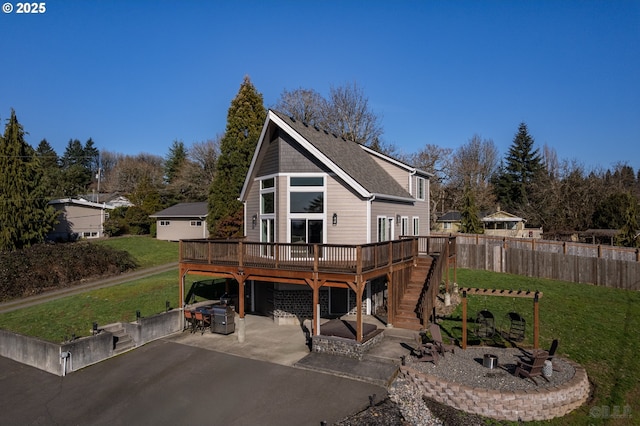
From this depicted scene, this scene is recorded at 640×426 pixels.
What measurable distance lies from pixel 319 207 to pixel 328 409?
848cm

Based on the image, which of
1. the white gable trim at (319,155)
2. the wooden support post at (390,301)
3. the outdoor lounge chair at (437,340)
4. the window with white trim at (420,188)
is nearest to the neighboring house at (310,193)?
the white gable trim at (319,155)

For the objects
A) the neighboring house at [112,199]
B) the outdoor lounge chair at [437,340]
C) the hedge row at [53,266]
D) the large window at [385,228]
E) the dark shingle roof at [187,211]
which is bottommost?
the outdoor lounge chair at [437,340]

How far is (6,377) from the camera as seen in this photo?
1127cm

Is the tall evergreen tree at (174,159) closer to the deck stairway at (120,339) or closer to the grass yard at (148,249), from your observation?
the grass yard at (148,249)

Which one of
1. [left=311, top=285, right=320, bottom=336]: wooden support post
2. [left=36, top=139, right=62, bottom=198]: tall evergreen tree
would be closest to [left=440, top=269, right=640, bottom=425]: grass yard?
[left=311, top=285, right=320, bottom=336]: wooden support post

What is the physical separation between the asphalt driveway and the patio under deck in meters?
2.39

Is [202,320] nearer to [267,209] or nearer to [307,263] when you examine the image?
[307,263]

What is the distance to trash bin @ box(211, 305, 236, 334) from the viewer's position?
14.7 metres

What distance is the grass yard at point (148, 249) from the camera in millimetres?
30720

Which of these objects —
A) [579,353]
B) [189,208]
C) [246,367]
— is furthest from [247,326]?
[189,208]

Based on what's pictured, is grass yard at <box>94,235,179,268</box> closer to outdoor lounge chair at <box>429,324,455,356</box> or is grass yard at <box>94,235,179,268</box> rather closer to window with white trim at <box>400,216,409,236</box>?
window with white trim at <box>400,216,409,236</box>

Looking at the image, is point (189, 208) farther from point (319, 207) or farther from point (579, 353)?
point (579, 353)

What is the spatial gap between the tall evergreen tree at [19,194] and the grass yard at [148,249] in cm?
655

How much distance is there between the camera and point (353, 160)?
18.5 meters
